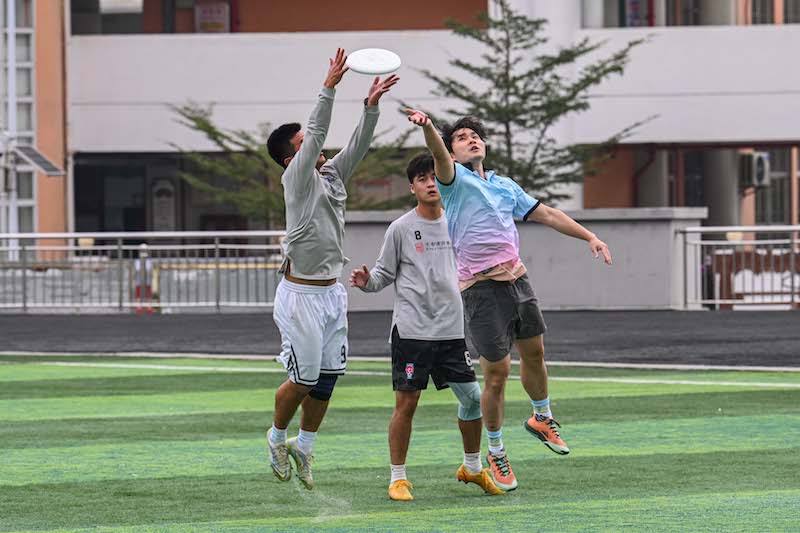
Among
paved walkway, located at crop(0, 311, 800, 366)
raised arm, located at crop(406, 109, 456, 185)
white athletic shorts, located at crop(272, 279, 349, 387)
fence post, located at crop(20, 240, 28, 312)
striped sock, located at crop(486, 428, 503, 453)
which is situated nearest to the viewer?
raised arm, located at crop(406, 109, 456, 185)

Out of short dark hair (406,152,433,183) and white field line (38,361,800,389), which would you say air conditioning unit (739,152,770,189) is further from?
short dark hair (406,152,433,183)

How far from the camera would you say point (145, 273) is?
80.4 ft

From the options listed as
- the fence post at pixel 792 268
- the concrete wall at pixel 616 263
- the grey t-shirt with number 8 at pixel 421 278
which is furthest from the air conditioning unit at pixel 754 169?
the grey t-shirt with number 8 at pixel 421 278

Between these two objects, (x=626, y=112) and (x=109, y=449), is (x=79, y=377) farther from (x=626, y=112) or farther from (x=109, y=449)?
(x=626, y=112)

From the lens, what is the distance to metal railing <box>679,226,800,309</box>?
2312cm

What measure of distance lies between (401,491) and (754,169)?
102 ft

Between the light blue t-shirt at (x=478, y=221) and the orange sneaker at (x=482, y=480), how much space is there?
3.39 feet

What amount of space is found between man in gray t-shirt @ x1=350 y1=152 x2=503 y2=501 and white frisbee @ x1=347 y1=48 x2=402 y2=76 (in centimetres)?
65

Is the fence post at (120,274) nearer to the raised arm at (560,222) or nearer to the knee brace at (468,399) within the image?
the raised arm at (560,222)

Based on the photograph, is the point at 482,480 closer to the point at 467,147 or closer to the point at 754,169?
the point at 467,147

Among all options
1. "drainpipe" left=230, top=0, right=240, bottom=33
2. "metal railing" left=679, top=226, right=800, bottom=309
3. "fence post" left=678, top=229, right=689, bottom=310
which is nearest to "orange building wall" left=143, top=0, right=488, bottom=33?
"drainpipe" left=230, top=0, right=240, bottom=33

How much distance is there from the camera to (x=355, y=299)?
950 inches

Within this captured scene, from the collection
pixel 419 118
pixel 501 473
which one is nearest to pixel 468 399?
pixel 501 473

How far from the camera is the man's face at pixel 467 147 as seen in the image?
314 inches
